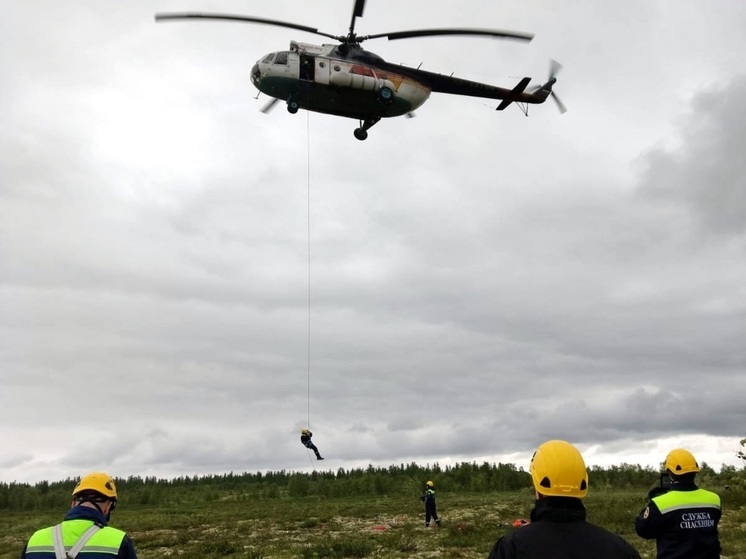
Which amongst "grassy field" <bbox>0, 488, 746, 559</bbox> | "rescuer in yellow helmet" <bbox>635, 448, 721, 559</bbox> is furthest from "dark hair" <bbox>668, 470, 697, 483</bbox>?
Answer: "grassy field" <bbox>0, 488, 746, 559</bbox>

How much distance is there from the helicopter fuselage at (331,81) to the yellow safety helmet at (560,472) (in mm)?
18158

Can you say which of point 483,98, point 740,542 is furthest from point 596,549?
point 483,98

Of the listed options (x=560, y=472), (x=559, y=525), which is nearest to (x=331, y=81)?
(x=560, y=472)

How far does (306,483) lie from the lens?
181 ft

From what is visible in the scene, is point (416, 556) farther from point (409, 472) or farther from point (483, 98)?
point (409, 472)

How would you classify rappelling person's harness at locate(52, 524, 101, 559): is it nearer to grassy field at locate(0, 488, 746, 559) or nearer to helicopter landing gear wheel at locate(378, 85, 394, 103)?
grassy field at locate(0, 488, 746, 559)

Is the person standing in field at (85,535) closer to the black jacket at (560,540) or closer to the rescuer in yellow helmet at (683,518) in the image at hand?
the black jacket at (560,540)

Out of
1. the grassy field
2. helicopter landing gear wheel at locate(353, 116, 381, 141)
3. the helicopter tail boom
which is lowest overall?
the grassy field

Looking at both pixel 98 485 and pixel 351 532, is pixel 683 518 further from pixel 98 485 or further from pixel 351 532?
pixel 351 532

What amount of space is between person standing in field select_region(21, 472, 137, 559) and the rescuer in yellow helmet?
508 centimetres

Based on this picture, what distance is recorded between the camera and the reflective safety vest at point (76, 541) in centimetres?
466

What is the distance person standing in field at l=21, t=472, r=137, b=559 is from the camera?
4652 mm

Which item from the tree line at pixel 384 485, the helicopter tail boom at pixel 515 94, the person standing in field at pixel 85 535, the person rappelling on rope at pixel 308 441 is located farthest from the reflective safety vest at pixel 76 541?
the tree line at pixel 384 485

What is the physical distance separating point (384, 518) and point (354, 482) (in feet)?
86.1
